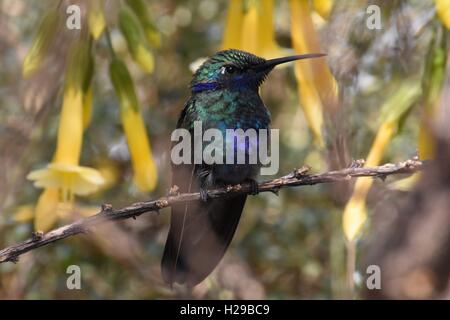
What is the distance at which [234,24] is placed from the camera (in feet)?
7.53

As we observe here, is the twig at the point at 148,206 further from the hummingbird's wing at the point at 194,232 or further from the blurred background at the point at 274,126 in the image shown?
the hummingbird's wing at the point at 194,232

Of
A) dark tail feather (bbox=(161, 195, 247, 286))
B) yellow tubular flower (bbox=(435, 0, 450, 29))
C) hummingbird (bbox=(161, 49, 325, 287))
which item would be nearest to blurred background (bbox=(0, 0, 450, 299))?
yellow tubular flower (bbox=(435, 0, 450, 29))

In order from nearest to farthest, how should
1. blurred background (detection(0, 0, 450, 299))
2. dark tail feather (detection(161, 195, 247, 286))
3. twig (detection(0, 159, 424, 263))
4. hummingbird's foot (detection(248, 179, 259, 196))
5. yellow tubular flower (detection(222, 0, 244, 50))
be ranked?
twig (detection(0, 159, 424, 263))
blurred background (detection(0, 0, 450, 299))
hummingbird's foot (detection(248, 179, 259, 196))
yellow tubular flower (detection(222, 0, 244, 50))
dark tail feather (detection(161, 195, 247, 286))

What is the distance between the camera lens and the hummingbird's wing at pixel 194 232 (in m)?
2.52

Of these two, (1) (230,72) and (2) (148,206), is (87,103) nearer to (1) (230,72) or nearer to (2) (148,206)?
(2) (148,206)

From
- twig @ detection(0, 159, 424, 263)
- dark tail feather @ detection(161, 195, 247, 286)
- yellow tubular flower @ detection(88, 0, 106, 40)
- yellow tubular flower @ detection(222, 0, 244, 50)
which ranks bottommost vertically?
twig @ detection(0, 159, 424, 263)

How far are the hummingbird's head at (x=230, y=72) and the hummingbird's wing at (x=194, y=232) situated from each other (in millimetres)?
149

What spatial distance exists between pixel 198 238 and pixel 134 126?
0.60 m

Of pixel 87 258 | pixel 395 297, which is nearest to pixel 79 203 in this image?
pixel 87 258

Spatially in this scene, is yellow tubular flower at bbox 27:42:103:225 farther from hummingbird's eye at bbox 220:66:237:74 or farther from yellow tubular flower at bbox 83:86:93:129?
hummingbird's eye at bbox 220:66:237:74

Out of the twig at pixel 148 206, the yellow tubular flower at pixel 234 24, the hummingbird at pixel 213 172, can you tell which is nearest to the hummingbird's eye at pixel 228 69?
the hummingbird at pixel 213 172

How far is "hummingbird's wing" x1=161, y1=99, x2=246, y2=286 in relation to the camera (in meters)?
2.52

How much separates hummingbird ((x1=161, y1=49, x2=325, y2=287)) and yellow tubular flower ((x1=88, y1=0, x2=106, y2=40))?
0.65 meters
